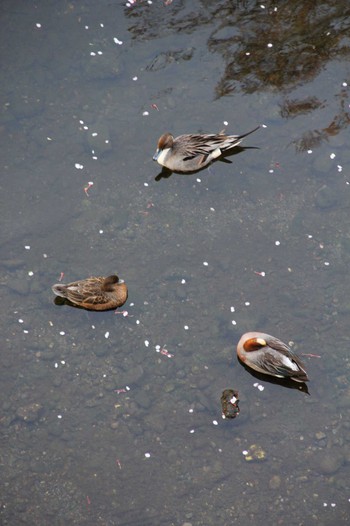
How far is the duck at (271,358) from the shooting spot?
28.0ft

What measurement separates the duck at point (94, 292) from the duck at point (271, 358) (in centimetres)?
175

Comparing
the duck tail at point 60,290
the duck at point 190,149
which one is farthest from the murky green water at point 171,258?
the duck tail at point 60,290

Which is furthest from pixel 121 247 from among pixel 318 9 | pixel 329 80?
pixel 318 9

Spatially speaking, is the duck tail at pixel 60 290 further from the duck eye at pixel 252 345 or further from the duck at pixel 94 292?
the duck eye at pixel 252 345

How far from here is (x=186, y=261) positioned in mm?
9633

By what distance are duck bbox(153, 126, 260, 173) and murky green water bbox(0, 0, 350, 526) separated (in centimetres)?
25

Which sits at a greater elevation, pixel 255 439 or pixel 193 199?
pixel 193 199

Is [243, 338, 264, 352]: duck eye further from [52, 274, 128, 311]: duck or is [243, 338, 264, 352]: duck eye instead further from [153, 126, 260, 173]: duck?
[153, 126, 260, 173]: duck

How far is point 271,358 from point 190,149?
3.37 m

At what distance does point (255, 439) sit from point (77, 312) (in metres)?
2.83

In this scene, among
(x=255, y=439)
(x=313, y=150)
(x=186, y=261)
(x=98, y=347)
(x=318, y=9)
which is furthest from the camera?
(x=318, y=9)

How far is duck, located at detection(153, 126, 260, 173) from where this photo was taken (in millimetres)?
10148

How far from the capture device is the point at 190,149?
1016 cm

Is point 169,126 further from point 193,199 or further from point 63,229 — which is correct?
point 63,229
